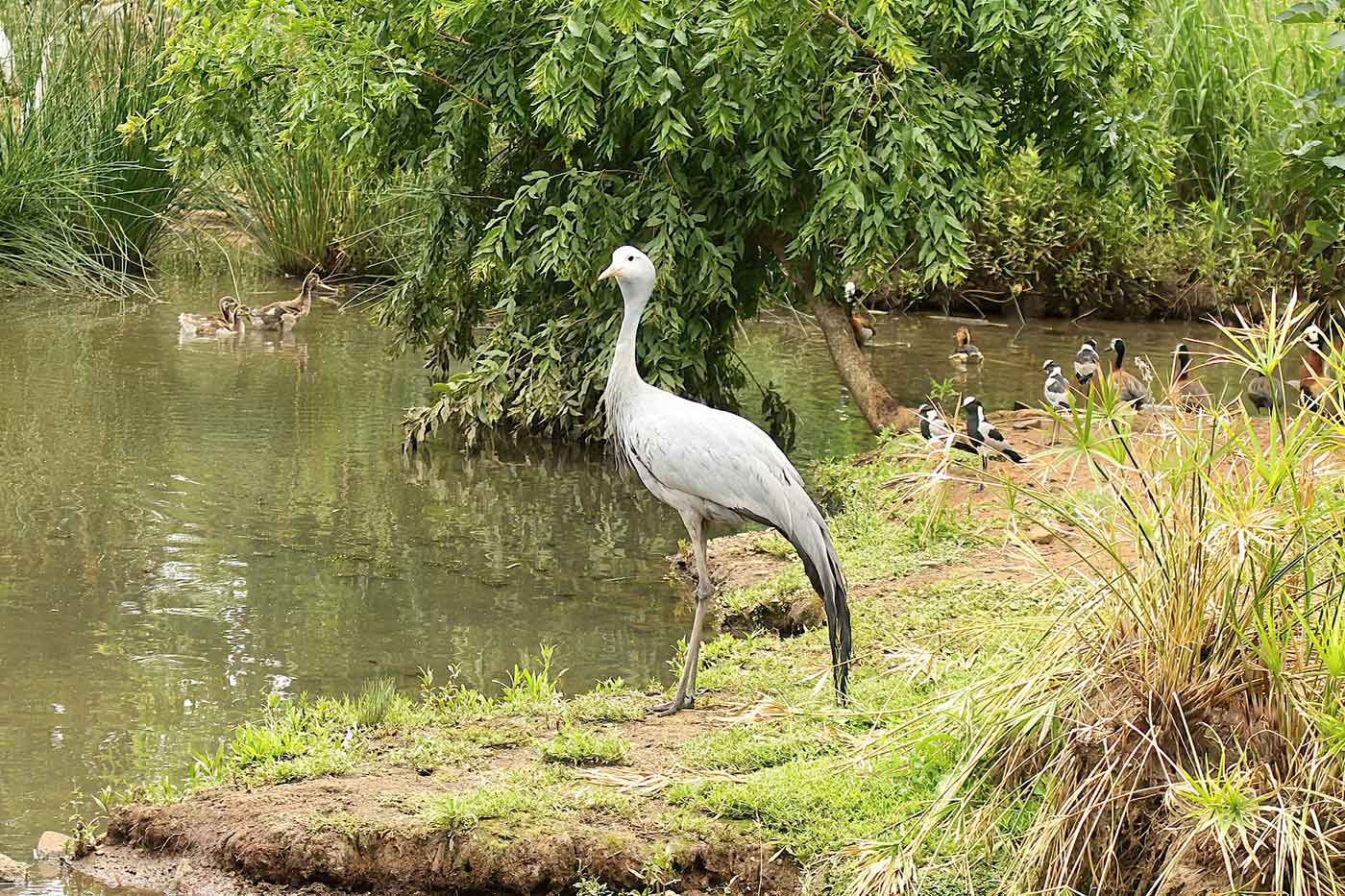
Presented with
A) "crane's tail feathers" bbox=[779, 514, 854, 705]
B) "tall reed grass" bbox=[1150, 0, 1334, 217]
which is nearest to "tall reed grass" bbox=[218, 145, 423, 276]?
"tall reed grass" bbox=[1150, 0, 1334, 217]

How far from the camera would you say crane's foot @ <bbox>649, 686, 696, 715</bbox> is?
19.1 ft

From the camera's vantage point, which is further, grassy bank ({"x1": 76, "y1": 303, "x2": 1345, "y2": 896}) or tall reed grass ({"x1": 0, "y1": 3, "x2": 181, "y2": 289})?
tall reed grass ({"x1": 0, "y1": 3, "x2": 181, "y2": 289})

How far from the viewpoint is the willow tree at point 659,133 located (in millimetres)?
8812

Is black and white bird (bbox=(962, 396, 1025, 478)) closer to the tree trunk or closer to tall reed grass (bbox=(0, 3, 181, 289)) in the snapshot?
the tree trunk

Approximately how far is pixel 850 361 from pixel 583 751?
18.9ft

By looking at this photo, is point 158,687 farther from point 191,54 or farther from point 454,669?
point 191,54

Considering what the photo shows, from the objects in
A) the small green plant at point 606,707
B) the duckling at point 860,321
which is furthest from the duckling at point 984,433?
the small green plant at point 606,707

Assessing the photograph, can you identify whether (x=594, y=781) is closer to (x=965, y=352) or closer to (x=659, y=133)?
(x=659, y=133)

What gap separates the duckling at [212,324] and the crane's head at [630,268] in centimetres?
758

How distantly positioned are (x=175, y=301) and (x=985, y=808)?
39.9 ft

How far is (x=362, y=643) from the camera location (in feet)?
23.3

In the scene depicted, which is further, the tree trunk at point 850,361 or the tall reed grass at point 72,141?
the tall reed grass at point 72,141

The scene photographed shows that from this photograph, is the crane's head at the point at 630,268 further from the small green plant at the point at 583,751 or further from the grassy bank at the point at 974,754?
the small green plant at the point at 583,751

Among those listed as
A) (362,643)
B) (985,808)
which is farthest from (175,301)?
(985,808)
